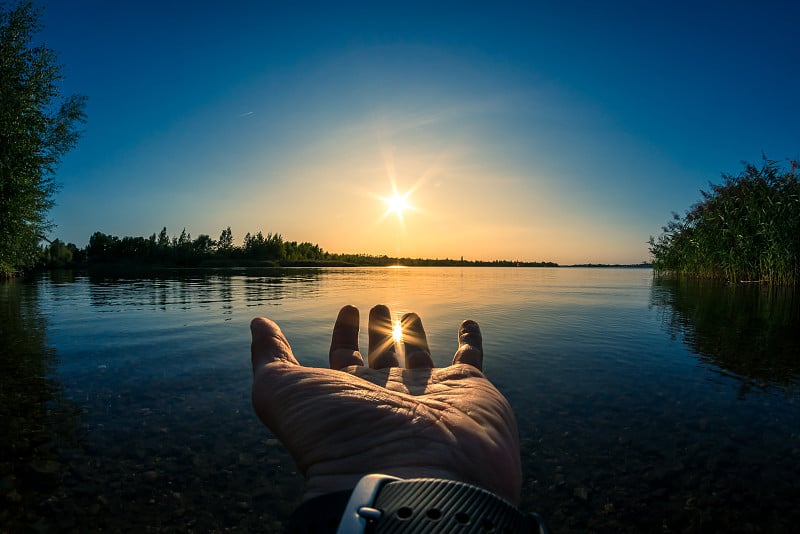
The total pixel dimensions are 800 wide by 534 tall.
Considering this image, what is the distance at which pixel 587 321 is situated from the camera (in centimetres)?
970

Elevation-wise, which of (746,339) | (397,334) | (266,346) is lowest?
(746,339)

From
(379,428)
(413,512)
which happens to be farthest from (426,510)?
(379,428)

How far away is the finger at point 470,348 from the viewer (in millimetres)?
2848

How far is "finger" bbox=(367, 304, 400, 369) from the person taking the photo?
9.57ft

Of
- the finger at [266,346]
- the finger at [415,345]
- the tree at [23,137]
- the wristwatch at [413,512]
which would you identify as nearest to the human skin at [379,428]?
the finger at [266,346]

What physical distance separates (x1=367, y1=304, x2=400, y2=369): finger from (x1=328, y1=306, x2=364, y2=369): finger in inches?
5.8

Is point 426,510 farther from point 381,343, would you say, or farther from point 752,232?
point 752,232

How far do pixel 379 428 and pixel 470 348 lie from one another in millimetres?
1418

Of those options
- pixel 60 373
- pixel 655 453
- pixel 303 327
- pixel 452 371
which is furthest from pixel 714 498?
pixel 303 327

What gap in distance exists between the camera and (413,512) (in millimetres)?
1055

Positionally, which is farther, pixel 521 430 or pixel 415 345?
pixel 521 430

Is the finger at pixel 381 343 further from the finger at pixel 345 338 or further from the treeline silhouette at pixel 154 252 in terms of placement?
the treeline silhouette at pixel 154 252

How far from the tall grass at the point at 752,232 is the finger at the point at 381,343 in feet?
91.0

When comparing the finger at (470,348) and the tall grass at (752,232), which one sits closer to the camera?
the finger at (470,348)
